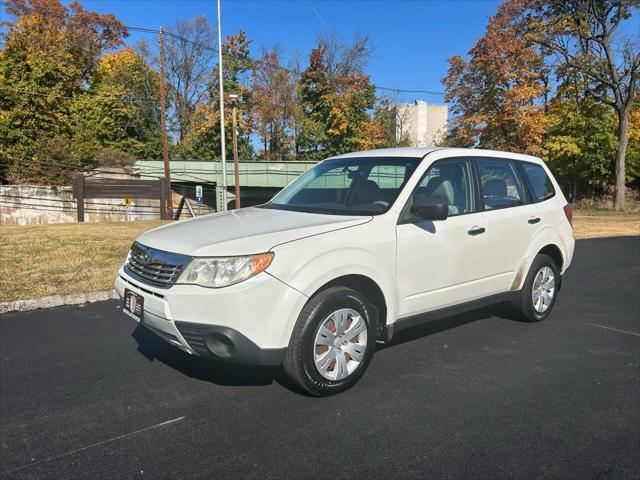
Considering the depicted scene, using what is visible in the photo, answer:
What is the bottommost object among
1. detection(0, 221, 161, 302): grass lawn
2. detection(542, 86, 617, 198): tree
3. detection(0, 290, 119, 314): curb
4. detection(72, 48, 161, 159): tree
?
detection(0, 290, 119, 314): curb

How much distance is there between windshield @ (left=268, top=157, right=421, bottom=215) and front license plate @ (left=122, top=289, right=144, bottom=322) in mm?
1497

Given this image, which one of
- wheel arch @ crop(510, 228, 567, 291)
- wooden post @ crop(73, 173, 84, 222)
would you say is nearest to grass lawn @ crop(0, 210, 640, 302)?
wheel arch @ crop(510, 228, 567, 291)

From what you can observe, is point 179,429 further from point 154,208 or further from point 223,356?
point 154,208

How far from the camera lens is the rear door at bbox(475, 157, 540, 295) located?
15.4 ft

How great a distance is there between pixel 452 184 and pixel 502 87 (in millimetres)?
28303

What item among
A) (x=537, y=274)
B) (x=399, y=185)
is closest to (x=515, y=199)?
(x=537, y=274)

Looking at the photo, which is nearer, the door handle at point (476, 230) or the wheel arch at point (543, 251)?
the door handle at point (476, 230)

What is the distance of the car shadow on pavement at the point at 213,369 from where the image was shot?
3.89m

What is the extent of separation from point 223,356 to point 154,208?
91.7ft

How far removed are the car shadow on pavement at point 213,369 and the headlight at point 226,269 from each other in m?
1.04

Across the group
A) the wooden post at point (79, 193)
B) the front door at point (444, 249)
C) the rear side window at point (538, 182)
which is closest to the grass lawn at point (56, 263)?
the front door at point (444, 249)

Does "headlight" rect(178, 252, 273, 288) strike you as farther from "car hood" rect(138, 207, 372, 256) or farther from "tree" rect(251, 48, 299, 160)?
"tree" rect(251, 48, 299, 160)

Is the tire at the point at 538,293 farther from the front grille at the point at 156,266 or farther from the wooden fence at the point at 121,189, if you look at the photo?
the wooden fence at the point at 121,189

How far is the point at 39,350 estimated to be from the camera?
4605 millimetres
